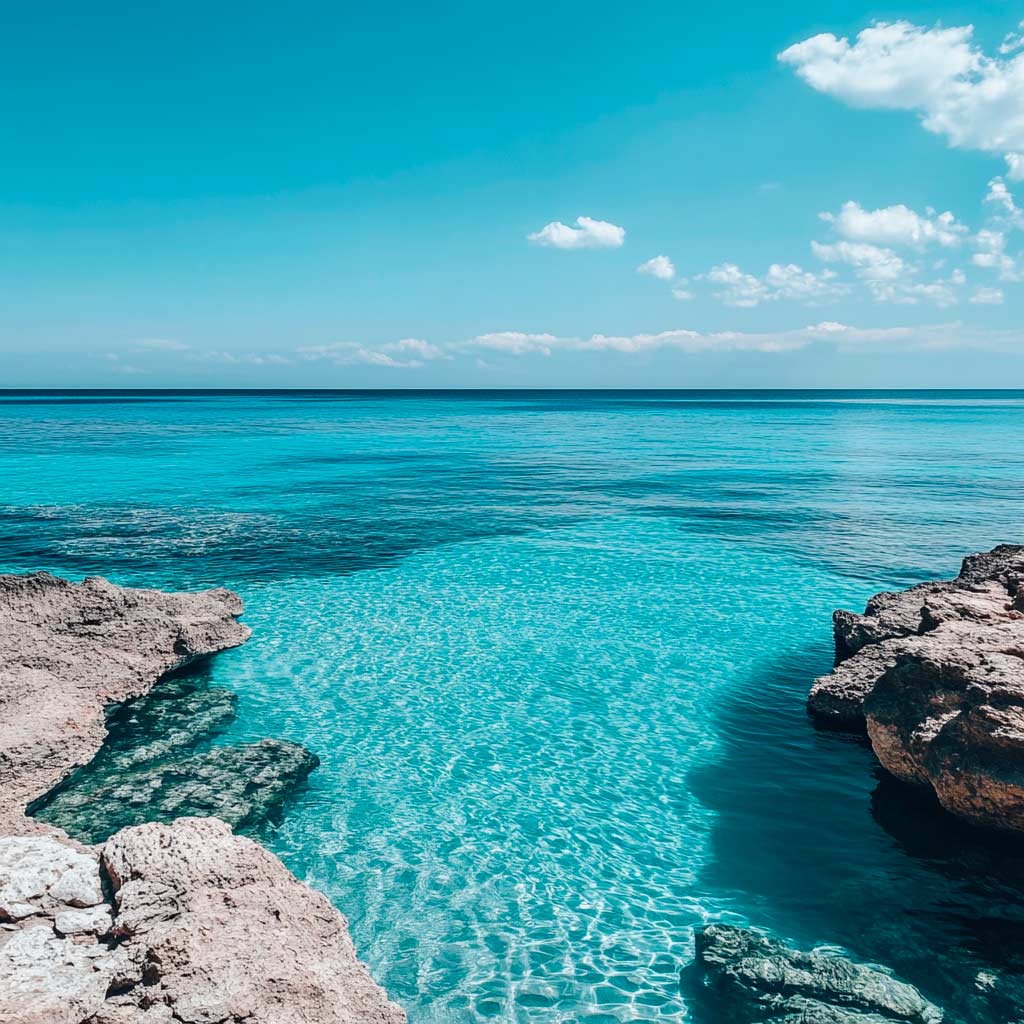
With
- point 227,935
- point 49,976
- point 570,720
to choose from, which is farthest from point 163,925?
point 570,720

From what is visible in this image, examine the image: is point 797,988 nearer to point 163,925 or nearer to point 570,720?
point 163,925

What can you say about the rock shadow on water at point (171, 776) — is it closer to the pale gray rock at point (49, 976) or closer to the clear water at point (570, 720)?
the clear water at point (570, 720)

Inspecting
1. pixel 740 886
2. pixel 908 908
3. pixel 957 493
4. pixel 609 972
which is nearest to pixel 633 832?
pixel 740 886

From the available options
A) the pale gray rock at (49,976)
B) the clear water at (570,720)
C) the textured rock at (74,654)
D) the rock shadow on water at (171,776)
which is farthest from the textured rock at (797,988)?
the textured rock at (74,654)

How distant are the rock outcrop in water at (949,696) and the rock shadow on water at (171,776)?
739 cm

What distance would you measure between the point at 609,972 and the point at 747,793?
3.52 m

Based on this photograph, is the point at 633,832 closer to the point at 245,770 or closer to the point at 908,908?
the point at 908,908

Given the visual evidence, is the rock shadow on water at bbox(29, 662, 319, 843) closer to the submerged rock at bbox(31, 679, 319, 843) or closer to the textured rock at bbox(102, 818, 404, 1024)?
the submerged rock at bbox(31, 679, 319, 843)

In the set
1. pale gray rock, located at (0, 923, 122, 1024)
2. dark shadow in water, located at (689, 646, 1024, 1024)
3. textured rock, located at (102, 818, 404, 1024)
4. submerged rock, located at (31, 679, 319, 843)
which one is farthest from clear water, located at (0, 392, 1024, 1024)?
pale gray rock, located at (0, 923, 122, 1024)

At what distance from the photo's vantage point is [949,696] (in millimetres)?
8211

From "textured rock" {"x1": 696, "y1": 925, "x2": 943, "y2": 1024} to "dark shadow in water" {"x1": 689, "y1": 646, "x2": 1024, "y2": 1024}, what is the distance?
0.35m

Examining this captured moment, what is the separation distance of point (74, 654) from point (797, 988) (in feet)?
35.7

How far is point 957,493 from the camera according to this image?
30047 mm

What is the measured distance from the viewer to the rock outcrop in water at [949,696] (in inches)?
291
